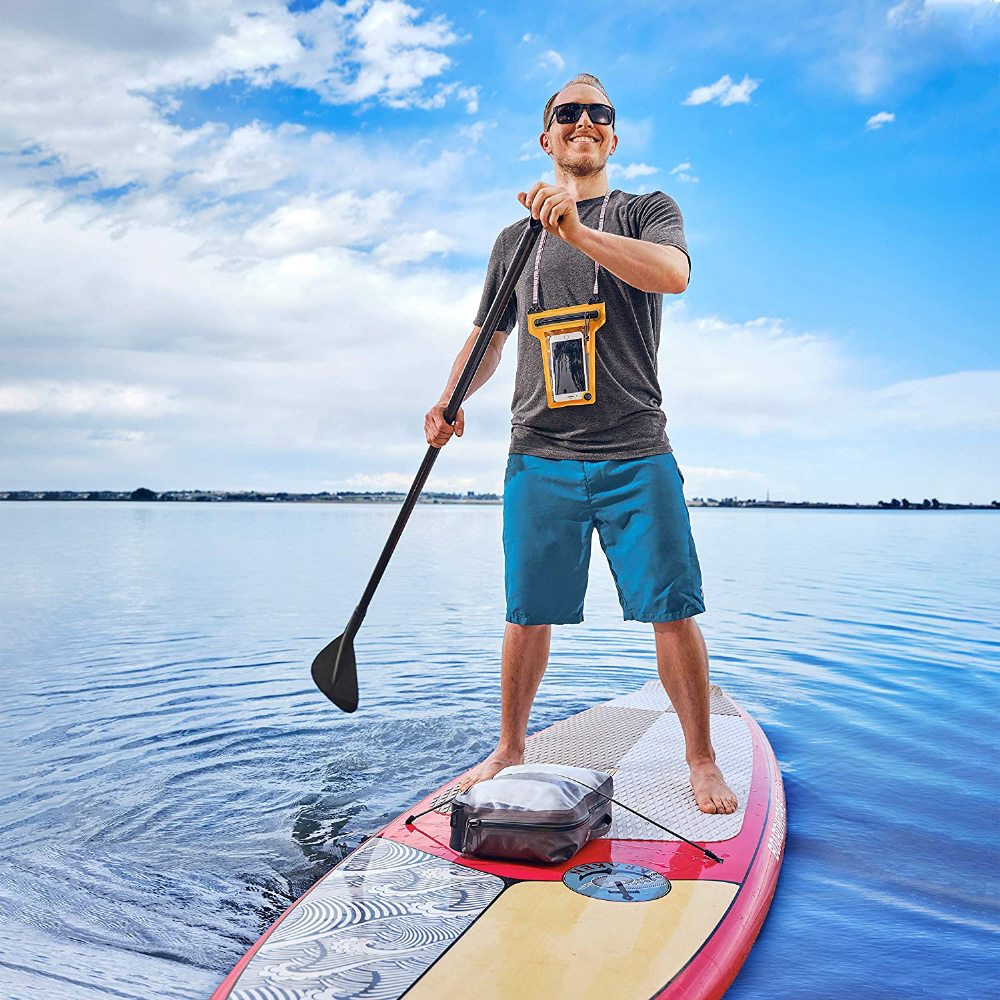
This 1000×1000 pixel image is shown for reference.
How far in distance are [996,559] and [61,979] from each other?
22498 mm

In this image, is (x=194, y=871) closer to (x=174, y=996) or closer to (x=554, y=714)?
(x=174, y=996)

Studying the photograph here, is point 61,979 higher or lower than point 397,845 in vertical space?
lower

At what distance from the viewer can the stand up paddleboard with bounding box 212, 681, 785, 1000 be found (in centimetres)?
174

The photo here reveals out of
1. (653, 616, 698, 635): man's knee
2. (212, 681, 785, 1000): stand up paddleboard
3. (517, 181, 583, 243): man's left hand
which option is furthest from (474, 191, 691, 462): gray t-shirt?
(212, 681, 785, 1000): stand up paddleboard

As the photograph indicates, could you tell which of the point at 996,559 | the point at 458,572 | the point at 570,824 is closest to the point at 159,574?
the point at 458,572

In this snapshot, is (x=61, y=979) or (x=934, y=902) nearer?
(x=61, y=979)

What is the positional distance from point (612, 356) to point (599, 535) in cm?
64

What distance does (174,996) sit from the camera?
2064mm

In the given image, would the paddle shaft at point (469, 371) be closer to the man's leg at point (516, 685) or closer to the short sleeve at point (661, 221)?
the short sleeve at point (661, 221)

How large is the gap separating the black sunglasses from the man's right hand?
43.2 inches

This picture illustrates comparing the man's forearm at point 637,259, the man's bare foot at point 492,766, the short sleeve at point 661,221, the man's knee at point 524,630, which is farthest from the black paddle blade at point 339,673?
the short sleeve at point 661,221

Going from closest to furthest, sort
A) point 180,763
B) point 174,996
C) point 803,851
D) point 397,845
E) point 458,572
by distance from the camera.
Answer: point 174,996 → point 397,845 → point 803,851 → point 180,763 → point 458,572

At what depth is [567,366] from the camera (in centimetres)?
283

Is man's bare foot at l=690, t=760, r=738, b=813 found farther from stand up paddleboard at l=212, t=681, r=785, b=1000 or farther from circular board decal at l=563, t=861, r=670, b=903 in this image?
circular board decal at l=563, t=861, r=670, b=903
